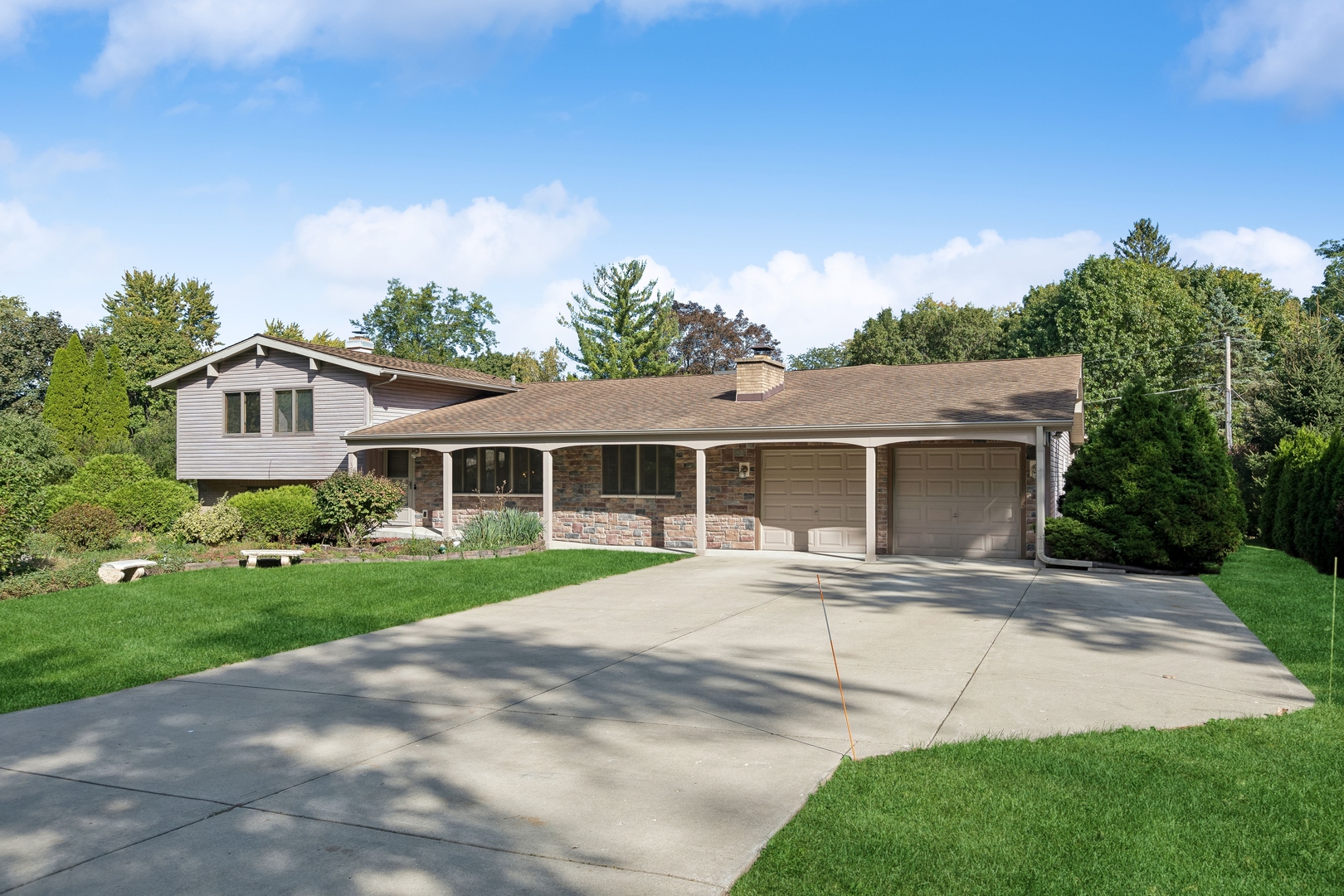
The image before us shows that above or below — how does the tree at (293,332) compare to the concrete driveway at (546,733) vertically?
above

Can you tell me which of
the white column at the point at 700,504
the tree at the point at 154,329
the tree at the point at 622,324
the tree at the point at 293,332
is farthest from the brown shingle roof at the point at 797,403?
the tree at the point at 293,332

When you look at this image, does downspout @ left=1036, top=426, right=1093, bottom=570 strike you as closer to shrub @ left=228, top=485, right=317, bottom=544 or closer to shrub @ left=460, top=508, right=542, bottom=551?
Result: shrub @ left=460, top=508, right=542, bottom=551

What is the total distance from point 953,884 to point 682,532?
1567 cm

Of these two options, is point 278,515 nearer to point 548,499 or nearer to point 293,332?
point 548,499

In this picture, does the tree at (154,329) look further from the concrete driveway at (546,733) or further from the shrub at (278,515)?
the concrete driveway at (546,733)

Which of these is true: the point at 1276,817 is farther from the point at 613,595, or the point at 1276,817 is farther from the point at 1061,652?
the point at 613,595

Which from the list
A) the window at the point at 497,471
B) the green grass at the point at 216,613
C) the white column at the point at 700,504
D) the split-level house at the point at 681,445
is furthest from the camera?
the window at the point at 497,471

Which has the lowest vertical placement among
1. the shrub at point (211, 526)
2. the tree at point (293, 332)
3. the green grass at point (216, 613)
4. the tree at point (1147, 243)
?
the green grass at point (216, 613)

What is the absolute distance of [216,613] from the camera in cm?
1070

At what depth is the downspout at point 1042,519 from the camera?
49.1 feet

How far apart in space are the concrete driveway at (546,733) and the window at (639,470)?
858cm

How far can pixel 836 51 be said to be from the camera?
17516 millimetres

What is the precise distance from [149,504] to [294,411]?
403 centimetres

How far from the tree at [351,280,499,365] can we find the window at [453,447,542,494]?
1234 inches
